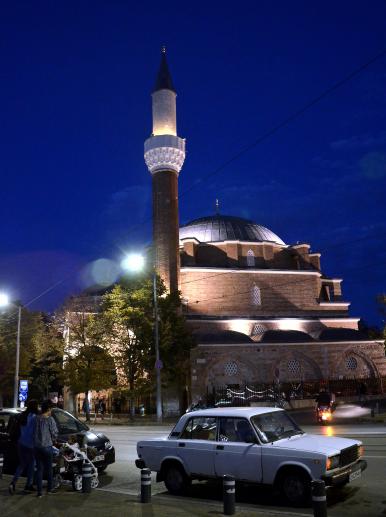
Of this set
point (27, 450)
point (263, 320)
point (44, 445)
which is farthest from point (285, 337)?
point (44, 445)

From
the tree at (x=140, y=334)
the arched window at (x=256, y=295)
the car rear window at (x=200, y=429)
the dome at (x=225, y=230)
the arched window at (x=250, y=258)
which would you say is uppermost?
the dome at (x=225, y=230)

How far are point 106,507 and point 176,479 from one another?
1602mm

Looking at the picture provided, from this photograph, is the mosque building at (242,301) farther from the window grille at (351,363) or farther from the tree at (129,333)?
the tree at (129,333)

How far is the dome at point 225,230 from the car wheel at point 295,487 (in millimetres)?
39771

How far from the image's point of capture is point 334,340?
40812 mm

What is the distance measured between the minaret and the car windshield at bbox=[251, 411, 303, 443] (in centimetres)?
2962

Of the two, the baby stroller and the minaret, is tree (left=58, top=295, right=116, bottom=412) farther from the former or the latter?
the baby stroller

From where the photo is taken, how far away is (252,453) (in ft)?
26.5

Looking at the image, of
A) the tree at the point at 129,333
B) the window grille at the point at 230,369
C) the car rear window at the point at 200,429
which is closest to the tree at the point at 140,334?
the tree at the point at 129,333

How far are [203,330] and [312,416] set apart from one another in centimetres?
1538

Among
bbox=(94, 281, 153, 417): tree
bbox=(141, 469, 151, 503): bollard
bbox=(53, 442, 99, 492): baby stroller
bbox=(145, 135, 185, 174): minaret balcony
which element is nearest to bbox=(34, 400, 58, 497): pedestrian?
bbox=(53, 442, 99, 492): baby stroller

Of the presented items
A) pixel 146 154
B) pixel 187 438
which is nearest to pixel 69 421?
pixel 187 438

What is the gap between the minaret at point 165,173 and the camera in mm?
39469

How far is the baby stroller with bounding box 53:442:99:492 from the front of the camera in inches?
372
